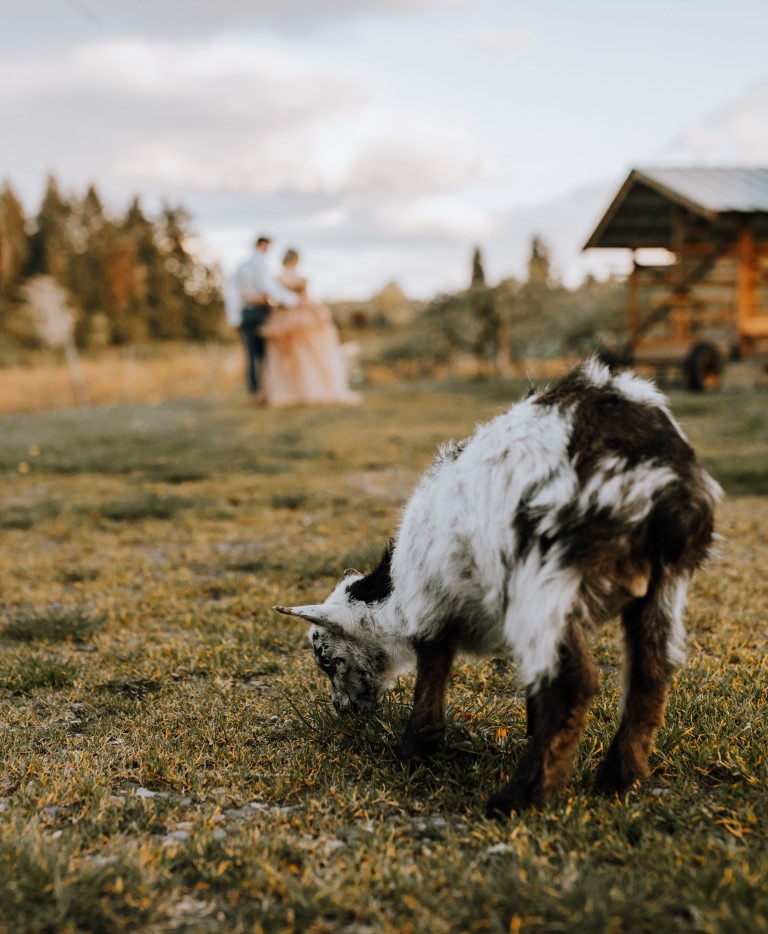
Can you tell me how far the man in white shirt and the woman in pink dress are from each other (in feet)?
0.96

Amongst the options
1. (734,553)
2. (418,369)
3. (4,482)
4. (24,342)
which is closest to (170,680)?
(734,553)

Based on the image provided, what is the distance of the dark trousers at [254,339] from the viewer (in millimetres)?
17156

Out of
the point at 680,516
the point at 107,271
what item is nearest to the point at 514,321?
the point at 680,516

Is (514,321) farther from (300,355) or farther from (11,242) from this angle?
(11,242)

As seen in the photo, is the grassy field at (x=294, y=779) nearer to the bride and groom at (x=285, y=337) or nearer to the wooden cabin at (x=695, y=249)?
the bride and groom at (x=285, y=337)

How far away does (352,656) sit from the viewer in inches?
145

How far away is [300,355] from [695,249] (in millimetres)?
8981

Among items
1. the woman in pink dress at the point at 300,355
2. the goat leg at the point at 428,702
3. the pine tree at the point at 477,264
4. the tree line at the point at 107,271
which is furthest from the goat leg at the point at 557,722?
the tree line at the point at 107,271

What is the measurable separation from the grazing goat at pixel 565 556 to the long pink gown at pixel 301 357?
571 inches

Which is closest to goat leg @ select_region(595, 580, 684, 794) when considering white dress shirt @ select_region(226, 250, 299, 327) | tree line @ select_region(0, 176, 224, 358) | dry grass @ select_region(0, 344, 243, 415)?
white dress shirt @ select_region(226, 250, 299, 327)

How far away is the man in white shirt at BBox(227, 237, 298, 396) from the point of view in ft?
53.5

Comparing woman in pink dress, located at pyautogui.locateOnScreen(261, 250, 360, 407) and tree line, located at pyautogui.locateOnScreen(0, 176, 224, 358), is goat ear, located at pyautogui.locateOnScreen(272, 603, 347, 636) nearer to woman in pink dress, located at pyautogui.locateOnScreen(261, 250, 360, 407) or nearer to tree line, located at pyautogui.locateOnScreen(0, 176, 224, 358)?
woman in pink dress, located at pyautogui.locateOnScreen(261, 250, 360, 407)

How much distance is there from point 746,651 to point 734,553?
2.26 metres

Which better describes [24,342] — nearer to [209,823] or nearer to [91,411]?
[91,411]
